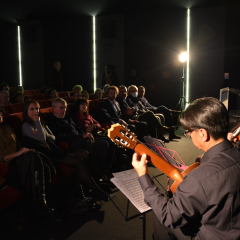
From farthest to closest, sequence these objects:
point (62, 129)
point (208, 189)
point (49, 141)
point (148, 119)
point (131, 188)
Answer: point (148, 119)
point (62, 129)
point (49, 141)
point (131, 188)
point (208, 189)

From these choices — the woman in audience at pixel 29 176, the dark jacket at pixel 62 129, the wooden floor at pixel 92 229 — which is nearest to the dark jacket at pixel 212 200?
the wooden floor at pixel 92 229

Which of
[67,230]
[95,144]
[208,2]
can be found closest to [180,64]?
[208,2]

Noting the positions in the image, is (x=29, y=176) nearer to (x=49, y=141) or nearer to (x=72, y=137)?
(x=49, y=141)

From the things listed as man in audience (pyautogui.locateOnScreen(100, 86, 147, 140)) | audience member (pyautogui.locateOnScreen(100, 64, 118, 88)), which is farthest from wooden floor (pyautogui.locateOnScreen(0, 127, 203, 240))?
audience member (pyautogui.locateOnScreen(100, 64, 118, 88))

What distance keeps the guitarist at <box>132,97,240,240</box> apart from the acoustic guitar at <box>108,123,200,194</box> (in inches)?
8.8

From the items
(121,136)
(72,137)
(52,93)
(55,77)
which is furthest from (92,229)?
(55,77)

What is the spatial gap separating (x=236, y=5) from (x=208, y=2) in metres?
0.90

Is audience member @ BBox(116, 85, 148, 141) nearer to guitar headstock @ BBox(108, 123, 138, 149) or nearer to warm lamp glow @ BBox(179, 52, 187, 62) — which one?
warm lamp glow @ BBox(179, 52, 187, 62)

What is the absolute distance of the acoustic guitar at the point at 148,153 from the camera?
1266mm

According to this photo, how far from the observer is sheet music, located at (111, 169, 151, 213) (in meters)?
1.46

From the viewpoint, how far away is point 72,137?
9.75 feet

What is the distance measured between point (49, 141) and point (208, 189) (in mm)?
2127

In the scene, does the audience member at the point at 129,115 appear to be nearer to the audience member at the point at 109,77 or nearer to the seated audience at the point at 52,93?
the seated audience at the point at 52,93

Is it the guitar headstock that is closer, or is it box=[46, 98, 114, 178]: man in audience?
the guitar headstock
